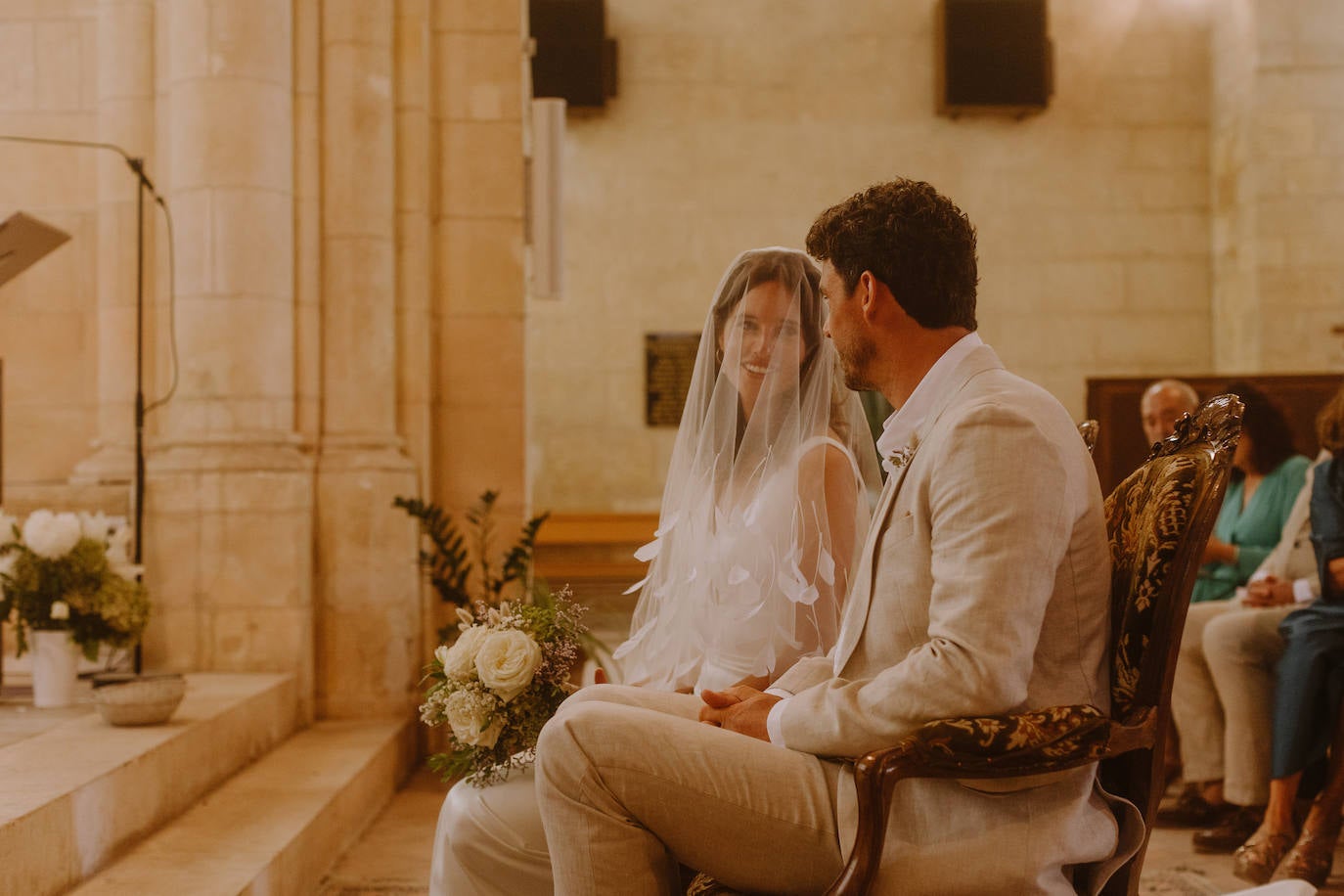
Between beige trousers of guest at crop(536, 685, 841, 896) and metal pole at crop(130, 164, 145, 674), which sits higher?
metal pole at crop(130, 164, 145, 674)

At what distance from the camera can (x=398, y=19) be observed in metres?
5.45

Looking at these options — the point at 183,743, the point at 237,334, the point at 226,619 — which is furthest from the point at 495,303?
the point at 183,743

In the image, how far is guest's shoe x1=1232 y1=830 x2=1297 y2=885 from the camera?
11.9ft

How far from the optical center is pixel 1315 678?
3816mm

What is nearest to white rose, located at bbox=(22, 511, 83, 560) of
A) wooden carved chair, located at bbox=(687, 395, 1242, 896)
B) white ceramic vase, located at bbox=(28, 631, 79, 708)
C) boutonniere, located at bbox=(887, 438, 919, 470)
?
white ceramic vase, located at bbox=(28, 631, 79, 708)

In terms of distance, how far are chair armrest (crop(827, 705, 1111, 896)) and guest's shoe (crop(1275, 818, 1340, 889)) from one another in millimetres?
2266

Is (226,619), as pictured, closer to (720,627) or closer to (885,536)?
(720,627)

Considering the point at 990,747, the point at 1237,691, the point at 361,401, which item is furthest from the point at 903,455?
the point at 361,401

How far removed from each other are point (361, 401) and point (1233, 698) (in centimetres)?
350

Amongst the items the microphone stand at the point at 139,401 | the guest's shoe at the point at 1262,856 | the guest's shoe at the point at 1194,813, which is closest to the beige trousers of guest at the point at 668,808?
the guest's shoe at the point at 1262,856

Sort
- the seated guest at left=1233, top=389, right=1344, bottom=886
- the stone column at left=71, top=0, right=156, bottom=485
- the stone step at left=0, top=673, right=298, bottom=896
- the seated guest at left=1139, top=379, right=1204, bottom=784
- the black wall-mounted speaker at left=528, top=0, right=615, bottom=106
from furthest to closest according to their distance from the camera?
the black wall-mounted speaker at left=528, top=0, right=615, bottom=106 < the stone column at left=71, top=0, right=156, bottom=485 < the seated guest at left=1139, top=379, right=1204, bottom=784 < the seated guest at left=1233, top=389, right=1344, bottom=886 < the stone step at left=0, top=673, right=298, bottom=896

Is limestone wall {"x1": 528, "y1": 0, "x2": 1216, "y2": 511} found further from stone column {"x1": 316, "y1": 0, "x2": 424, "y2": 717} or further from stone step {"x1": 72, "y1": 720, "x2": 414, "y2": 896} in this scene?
stone step {"x1": 72, "y1": 720, "x2": 414, "y2": 896}

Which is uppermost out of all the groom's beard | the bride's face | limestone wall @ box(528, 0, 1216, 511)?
limestone wall @ box(528, 0, 1216, 511)

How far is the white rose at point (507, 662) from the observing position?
7.79 feet
